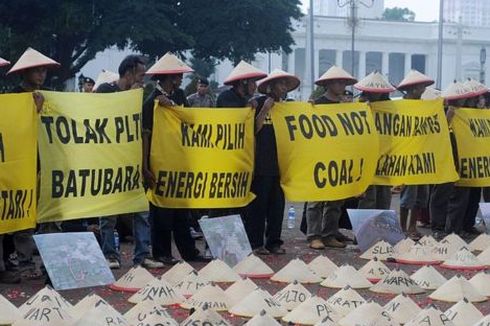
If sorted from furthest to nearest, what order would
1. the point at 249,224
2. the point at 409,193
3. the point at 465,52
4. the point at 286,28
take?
1. the point at 465,52
2. the point at 286,28
3. the point at 409,193
4. the point at 249,224

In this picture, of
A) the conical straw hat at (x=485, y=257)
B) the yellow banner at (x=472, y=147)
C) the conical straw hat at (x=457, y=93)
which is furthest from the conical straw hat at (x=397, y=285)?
the conical straw hat at (x=457, y=93)

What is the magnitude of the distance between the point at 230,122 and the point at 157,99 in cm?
88

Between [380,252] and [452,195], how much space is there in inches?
94.4

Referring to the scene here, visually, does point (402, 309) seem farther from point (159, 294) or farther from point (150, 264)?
point (150, 264)

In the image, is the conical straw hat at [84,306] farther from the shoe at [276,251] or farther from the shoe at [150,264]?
the shoe at [276,251]

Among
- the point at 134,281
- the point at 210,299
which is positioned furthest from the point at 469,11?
the point at 210,299

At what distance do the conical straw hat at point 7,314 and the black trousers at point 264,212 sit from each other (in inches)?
166

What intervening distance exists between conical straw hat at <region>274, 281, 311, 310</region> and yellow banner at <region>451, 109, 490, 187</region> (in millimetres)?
5179

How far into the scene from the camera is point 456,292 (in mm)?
8570

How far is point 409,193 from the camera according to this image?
1258 cm

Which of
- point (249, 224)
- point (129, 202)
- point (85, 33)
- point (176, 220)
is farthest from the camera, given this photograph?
point (85, 33)

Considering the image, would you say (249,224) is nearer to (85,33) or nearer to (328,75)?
(328,75)

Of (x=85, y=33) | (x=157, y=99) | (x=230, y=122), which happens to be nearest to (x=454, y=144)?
(x=230, y=122)

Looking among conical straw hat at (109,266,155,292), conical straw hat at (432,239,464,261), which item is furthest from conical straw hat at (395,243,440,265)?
conical straw hat at (109,266,155,292)
